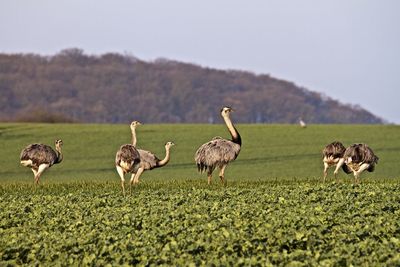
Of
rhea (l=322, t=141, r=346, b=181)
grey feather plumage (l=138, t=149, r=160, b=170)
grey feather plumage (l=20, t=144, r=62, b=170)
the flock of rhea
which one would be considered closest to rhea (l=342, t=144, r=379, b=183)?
A: the flock of rhea

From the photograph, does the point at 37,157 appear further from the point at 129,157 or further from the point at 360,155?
the point at 360,155

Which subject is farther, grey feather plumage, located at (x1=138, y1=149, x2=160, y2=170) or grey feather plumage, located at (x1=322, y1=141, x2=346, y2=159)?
grey feather plumage, located at (x1=138, y1=149, x2=160, y2=170)

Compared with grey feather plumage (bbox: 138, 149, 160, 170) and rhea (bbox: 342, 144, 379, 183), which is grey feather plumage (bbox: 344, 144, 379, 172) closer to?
rhea (bbox: 342, 144, 379, 183)

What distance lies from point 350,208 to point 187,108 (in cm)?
15075

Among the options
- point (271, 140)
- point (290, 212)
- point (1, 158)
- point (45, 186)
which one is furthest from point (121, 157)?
point (271, 140)

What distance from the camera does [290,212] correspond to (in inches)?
648

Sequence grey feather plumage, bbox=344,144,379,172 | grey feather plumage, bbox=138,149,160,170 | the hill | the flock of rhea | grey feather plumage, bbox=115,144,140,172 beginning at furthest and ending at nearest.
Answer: the hill
grey feather plumage, bbox=138,149,160,170
grey feather plumage, bbox=344,144,379,172
the flock of rhea
grey feather plumage, bbox=115,144,140,172

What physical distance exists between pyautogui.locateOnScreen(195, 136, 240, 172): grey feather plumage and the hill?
5099 inches

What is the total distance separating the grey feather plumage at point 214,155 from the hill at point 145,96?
12951 centimetres

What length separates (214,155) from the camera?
983 inches

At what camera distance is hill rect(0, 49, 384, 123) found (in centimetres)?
16262

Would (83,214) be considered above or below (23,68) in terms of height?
below

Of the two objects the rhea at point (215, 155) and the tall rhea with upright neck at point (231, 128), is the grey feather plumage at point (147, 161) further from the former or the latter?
the tall rhea with upright neck at point (231, 128)

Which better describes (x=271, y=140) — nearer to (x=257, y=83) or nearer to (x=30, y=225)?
(x=30, y=225)
